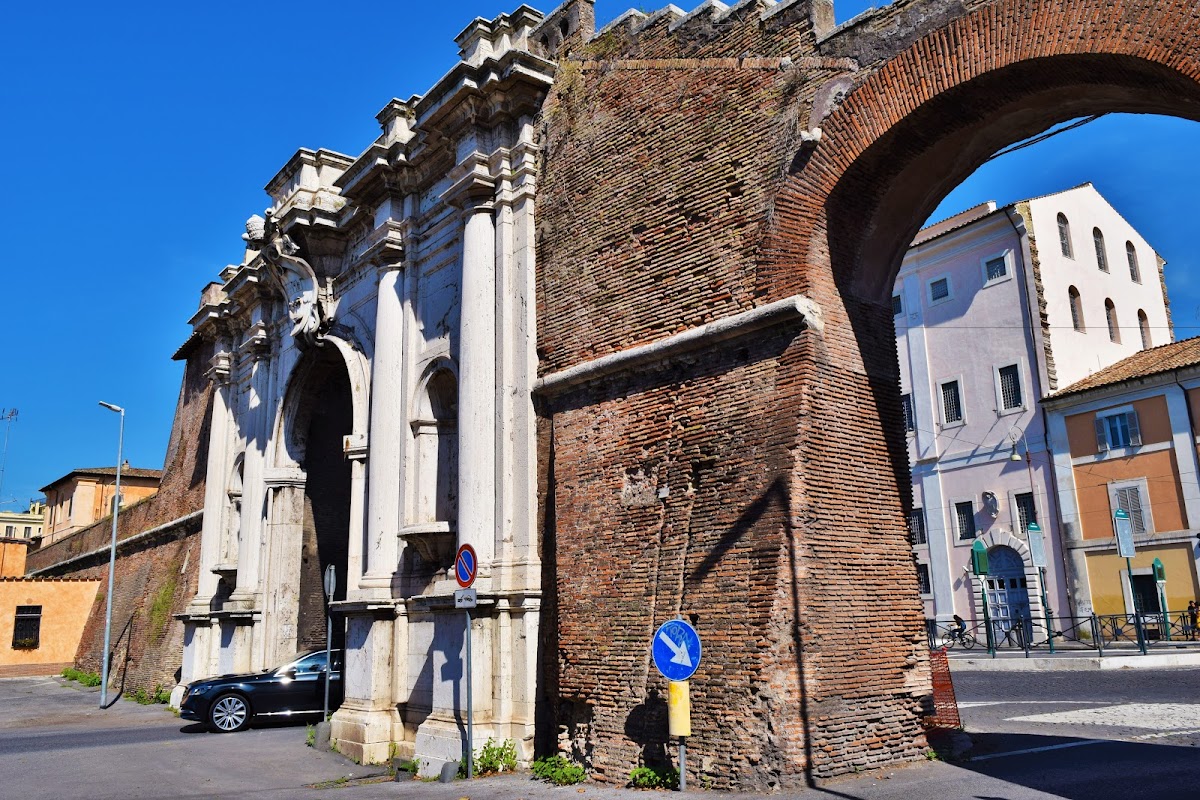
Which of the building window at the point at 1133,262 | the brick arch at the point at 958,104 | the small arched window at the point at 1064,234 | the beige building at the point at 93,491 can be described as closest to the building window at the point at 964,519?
the small arched window at the point at 1064,234

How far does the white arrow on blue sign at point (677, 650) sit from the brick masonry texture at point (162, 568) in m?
18.1

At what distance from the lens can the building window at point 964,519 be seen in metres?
31.5

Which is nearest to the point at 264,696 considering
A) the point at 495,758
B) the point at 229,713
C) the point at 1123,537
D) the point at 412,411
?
the point at 229,713

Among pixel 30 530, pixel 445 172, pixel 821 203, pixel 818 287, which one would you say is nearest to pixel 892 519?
pixel 818 287

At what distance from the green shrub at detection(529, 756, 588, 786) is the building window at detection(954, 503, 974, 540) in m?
24.4

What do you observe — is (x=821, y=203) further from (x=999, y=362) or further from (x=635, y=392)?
(x=999, y=362)

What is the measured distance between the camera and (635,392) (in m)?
10.6

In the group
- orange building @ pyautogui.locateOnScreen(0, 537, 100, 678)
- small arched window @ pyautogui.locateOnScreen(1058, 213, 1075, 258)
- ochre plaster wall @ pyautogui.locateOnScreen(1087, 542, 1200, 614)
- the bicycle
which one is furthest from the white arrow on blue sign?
orange building @ pyautogui.locateOnScreen(0, 537, 100, 678)

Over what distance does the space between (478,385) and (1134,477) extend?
22.0 meters

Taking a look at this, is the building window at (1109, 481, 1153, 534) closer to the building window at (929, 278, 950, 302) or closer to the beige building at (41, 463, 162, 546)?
the building window at (929, 278, 950, 302)

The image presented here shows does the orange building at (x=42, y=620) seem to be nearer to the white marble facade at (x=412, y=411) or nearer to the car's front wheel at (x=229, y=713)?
the white marble facade at (x=412, y=411)

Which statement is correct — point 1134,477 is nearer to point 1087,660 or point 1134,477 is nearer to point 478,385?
point 1087,660

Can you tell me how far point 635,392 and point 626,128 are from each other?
3.28 m

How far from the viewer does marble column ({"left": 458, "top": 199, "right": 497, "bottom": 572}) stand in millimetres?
11945
